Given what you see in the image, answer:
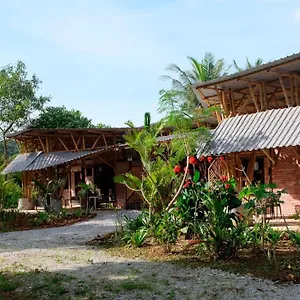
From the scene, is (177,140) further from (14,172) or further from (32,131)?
(14,172)

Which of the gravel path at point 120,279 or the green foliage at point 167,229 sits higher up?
the green foliage at point 167,229

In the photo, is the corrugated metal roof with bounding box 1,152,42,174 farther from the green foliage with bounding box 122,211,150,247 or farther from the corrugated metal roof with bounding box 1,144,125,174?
the green foliage with bounding box 122,211,150,247

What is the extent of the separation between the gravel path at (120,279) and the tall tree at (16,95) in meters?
21.4

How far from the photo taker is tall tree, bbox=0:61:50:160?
29.2 m

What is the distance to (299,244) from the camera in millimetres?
7359

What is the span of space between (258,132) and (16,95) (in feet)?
72.2

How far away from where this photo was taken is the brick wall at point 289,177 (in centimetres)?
1270

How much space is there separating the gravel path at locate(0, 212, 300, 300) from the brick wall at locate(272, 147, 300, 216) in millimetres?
6544

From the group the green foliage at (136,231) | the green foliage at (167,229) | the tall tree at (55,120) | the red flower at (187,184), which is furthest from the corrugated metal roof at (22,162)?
the red flower at (187,184)

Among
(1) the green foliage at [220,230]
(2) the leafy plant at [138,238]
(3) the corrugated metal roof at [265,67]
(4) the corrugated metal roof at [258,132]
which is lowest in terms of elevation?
(2) the leafy plant at [138,238]

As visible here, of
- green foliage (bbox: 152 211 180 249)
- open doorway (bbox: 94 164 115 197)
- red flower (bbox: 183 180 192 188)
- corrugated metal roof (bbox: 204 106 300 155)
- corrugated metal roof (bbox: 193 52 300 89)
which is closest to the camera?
green foliage (bbox: 152 211 180 249)

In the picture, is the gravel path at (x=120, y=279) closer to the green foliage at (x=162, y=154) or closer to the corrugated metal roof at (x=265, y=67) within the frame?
the green foliage at (x=162, y=154)

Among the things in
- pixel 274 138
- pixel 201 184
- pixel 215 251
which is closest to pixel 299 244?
pixel 215 251

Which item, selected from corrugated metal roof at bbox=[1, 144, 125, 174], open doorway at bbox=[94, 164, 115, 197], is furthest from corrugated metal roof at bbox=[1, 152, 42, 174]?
open doorway at bbox=[94, 164, 115, 197]
